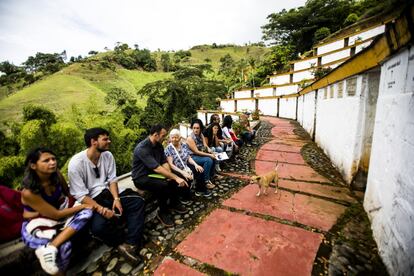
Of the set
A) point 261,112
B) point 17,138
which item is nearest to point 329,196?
point 17,138

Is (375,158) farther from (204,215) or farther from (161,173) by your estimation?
(161,173)

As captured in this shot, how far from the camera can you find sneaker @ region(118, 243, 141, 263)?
2.03 m

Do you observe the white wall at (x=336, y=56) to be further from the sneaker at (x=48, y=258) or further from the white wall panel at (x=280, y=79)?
the sneaker at (x=48, y=258)

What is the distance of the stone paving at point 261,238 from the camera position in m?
1.96

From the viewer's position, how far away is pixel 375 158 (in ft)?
8.48

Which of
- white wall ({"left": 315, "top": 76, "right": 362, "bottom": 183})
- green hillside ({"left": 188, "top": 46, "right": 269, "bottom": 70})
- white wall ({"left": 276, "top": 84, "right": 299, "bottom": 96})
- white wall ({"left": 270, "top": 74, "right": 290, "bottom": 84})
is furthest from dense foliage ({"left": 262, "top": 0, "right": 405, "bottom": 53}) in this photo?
green hillside ({"left": 188, "top": 46, "right": 269, "bottom": 70})

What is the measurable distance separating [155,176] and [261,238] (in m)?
1.62

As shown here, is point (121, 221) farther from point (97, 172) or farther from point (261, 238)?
point (261, 238)

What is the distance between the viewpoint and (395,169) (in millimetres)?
1960

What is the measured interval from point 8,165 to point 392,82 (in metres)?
9.90

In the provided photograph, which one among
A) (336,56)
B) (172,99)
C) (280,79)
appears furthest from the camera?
(280,79)

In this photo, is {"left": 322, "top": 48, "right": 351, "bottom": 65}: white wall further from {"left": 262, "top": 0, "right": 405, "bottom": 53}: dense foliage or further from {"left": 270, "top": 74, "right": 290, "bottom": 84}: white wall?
{"left": 262, "top": 0, "right": 405, "bottom": 53}: dense foliage

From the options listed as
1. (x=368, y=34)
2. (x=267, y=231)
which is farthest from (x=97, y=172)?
(x=368, y=34)

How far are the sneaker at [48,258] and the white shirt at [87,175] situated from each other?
0.54 metres
